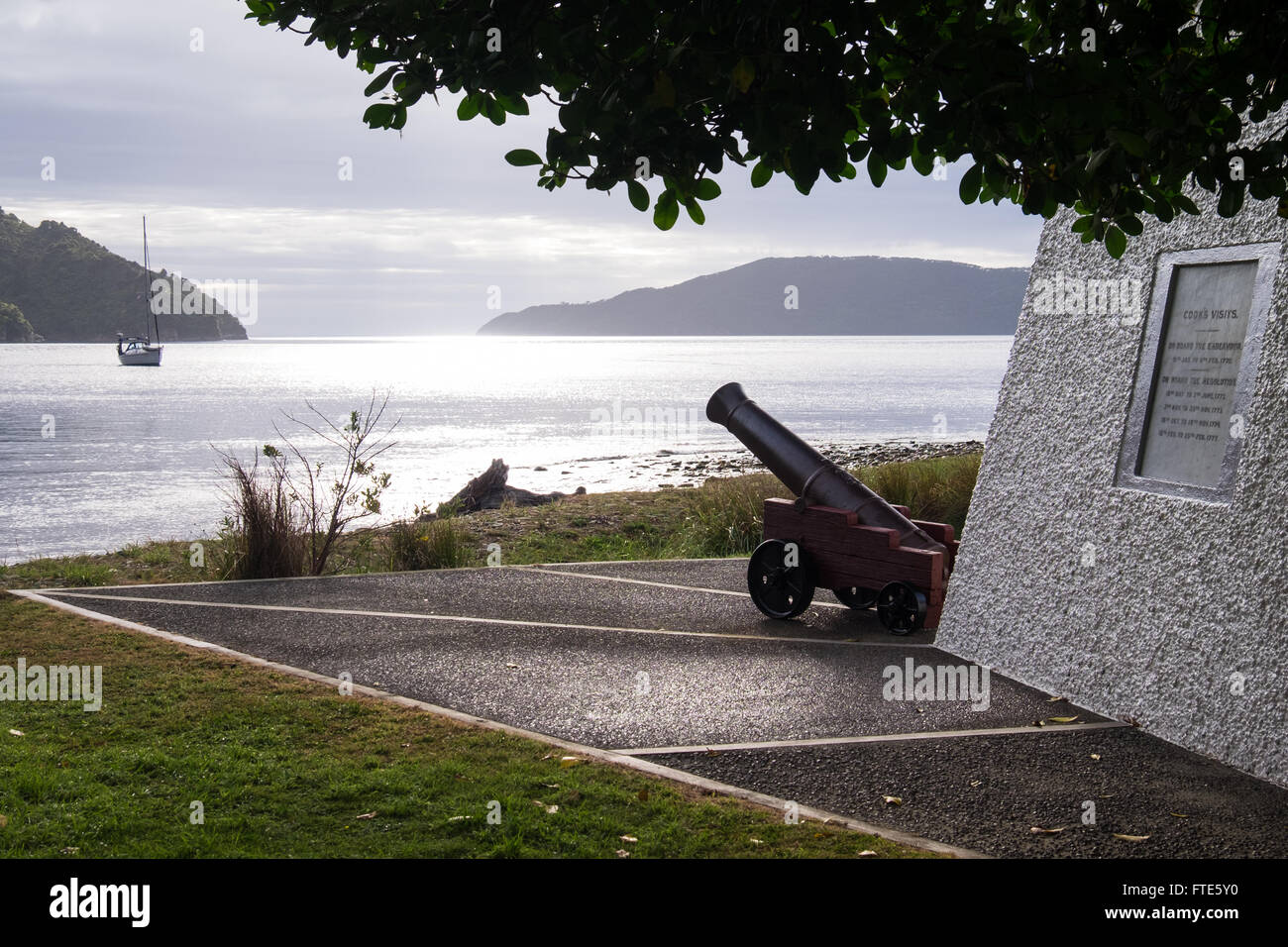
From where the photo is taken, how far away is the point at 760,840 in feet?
13.8

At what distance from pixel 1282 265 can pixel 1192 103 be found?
2.58 metres

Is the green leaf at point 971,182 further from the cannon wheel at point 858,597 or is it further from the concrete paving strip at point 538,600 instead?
the cannon wheel at point 858,597

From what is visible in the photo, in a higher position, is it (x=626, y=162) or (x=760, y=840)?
(x=626, y=162)

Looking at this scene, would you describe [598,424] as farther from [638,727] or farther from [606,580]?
[638,727]

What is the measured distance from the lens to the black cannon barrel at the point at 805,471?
27.4 ft

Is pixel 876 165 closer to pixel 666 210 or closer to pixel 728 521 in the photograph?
pixel 666 210

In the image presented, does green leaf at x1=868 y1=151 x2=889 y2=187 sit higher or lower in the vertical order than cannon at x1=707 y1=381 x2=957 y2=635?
higher

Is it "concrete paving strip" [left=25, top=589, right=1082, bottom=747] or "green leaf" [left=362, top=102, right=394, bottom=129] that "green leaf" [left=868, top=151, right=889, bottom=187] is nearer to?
"green leaf" [left=362, top=102, right=394, bottom=129]

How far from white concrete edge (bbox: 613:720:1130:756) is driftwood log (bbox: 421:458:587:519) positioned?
1586cm

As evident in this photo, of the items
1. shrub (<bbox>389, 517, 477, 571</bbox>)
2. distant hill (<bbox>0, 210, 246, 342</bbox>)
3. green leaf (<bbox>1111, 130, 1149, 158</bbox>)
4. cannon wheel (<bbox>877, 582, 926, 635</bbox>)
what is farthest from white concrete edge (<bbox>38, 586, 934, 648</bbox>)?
distant hill (<bbox>0, 210, 246, 342</bbox>)

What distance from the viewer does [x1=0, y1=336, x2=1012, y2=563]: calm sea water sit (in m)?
26.2

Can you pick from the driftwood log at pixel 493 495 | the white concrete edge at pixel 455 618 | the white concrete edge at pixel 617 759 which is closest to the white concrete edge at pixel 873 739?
the white concrete edge at pixel 617 759

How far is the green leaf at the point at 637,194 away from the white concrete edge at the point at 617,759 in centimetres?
261
